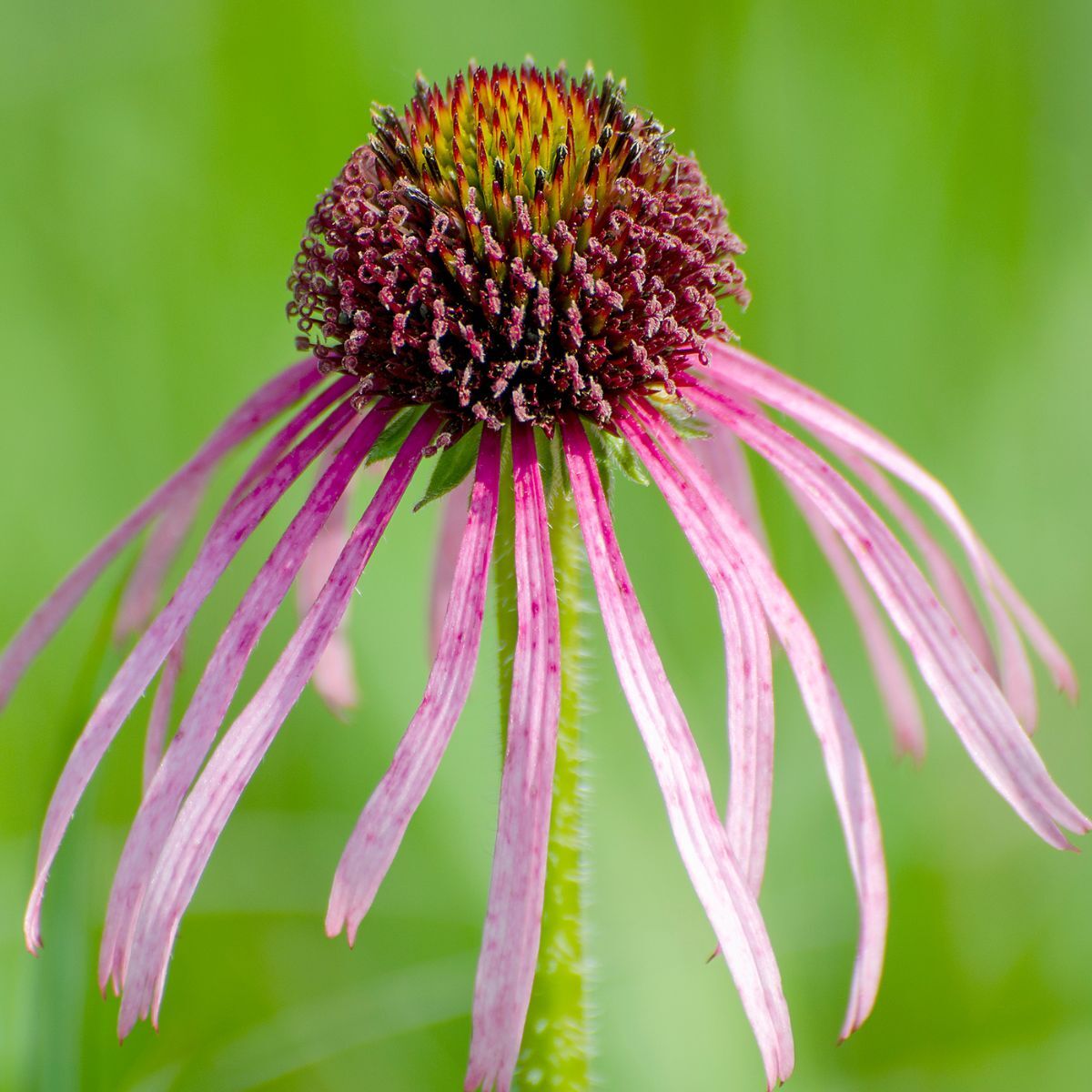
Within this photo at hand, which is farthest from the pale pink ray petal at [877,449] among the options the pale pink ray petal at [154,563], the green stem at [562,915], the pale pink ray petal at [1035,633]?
the pale pink ray petal at [154,563]

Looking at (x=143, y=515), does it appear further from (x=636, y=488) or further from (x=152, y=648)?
(x=636, y=488)

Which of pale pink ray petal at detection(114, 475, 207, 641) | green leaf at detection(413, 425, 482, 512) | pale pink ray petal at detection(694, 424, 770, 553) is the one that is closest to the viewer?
green leaf at detection(413, 425, 482, 512)

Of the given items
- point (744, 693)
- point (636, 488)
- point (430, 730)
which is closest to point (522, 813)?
point (430, 730)

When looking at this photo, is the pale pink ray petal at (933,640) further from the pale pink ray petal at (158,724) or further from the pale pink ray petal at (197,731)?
the pale pink ray petal at (158,724)

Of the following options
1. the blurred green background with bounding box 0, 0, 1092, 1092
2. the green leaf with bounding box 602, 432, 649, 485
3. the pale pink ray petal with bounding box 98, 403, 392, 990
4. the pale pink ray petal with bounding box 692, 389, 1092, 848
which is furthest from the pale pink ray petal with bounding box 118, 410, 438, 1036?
the blurred green background with bounding box 0, 0, 1092, 1092

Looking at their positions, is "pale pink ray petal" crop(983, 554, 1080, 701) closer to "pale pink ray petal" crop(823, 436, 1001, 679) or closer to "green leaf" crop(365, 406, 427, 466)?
"pale pink ray petal" crop(823, 436, 1001, 679)

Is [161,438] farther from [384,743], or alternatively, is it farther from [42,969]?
[42,969]
